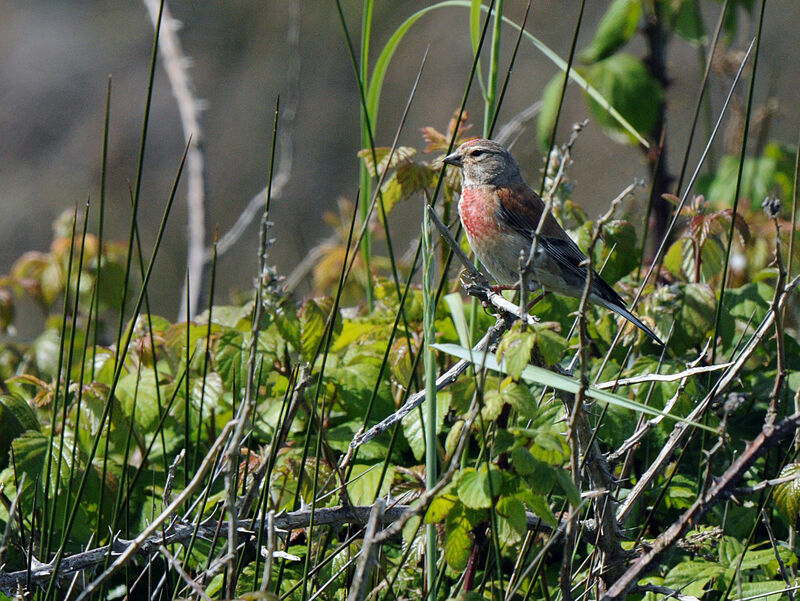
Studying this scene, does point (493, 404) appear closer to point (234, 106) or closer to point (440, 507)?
point (440, 507)

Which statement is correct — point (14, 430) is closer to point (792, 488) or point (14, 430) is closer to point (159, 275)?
point (792, 488)

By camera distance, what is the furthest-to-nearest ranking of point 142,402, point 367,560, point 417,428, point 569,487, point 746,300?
point 746,300
point 142,402
point 417,428
point 569,487
point 367,560

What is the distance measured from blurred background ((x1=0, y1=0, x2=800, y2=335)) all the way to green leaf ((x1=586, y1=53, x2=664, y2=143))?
9.07 ft

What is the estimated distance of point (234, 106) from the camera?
24.3 ft

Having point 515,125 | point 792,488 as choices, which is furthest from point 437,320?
point 515,125

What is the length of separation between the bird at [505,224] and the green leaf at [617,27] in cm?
113

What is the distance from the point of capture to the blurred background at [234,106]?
22.8 ft

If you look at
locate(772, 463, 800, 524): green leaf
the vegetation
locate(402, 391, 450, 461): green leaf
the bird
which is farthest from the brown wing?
locate(772, 463, 800, 524): green leaf

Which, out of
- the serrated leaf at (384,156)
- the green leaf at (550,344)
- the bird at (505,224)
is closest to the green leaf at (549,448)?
the green leaf at (550,344)

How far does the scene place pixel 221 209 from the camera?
714cm

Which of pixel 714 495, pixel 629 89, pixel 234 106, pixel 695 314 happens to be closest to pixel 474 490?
pixel 714 495

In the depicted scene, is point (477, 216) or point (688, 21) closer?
point (477, 216)

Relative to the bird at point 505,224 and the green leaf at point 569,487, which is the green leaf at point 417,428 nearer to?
the green leaf at point 569,487

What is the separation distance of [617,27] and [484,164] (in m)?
1.32
